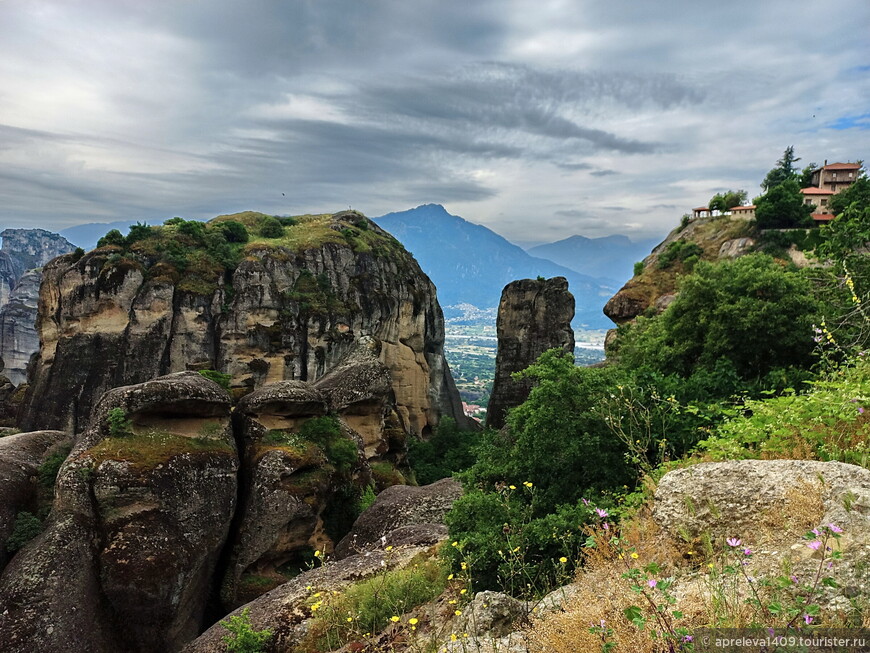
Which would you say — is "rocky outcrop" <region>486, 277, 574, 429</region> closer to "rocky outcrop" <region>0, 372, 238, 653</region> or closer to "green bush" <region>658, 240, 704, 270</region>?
"green bush" <region>658, 240, 704, 270</region>

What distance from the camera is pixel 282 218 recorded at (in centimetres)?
5675

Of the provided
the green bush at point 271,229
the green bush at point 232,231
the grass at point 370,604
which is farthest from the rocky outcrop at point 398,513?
the green bush at point 271,229

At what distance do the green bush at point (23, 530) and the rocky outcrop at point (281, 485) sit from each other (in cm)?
540

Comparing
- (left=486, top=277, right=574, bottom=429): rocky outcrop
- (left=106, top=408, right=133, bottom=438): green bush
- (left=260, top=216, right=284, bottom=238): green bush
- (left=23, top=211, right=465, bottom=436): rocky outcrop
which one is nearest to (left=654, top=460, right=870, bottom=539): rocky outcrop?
(left=106, top=408, right=133, bottom=438): green bush

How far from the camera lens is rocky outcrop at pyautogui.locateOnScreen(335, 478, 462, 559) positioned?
1681cm

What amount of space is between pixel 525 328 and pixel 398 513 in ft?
117

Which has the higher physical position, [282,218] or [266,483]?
[282,218]

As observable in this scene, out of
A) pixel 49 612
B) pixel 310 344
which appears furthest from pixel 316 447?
pixel 310 344

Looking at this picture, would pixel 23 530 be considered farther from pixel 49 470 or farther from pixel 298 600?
pixel 298 600

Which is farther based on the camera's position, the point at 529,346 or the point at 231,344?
the point at 529,346

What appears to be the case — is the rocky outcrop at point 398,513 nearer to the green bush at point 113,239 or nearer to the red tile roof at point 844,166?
the green bush at point 113,239

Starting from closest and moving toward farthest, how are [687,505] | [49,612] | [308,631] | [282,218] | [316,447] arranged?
[687,505] < [308,631] < [49,612] < [316,447] < [282,218]

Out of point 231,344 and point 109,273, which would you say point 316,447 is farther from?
point 109,273

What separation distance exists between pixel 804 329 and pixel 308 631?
44.5 ft
